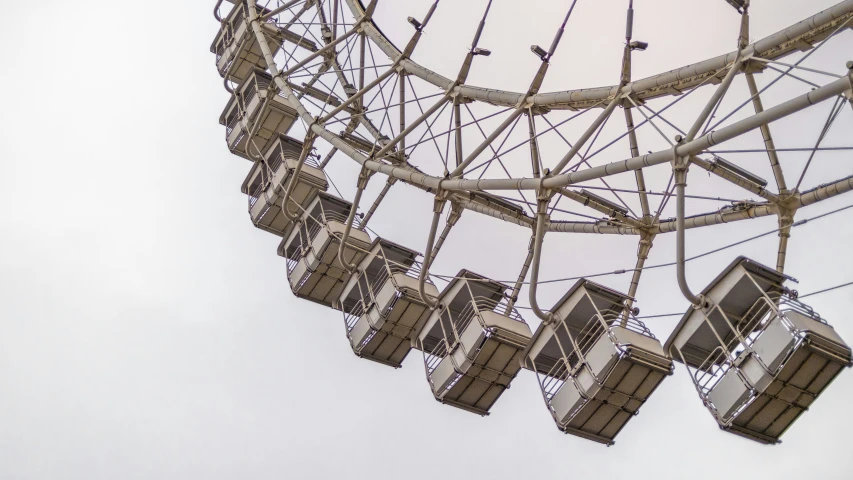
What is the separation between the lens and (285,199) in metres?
35.2

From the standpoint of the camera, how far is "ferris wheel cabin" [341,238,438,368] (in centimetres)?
3059

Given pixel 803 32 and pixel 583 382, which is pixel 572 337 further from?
pixel 803 32

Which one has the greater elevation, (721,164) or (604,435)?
(721,164)

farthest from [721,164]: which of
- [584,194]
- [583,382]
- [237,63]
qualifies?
[237,63]

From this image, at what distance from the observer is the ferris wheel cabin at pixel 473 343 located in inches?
1069

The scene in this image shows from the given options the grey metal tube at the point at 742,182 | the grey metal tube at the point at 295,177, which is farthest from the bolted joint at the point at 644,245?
the grey metal tube at the point at 295,177

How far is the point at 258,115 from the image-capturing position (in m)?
39.2

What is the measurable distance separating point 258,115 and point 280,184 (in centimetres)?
395

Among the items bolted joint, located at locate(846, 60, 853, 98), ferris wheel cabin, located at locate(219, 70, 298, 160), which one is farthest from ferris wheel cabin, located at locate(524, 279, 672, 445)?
ferris wheel cabin, located at locate(219, 70, 298, 160)

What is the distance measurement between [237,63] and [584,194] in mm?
20088

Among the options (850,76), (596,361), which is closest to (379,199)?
(596,361)

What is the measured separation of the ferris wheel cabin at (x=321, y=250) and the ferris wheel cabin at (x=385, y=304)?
1.98ft

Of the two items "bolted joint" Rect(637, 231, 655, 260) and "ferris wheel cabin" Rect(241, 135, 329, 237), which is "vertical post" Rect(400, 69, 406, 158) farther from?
"bolted joint" Rect(637, 231, 655, 260)

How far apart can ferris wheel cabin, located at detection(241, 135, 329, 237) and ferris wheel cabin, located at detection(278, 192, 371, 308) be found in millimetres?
537
